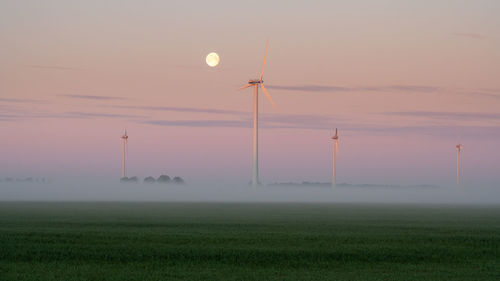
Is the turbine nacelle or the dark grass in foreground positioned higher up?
the turbine nacelle

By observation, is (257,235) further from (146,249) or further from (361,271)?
(361,271)

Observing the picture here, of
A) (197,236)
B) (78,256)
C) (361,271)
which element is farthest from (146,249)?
(361,271)

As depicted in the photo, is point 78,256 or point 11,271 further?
point 78,256

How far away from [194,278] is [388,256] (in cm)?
948

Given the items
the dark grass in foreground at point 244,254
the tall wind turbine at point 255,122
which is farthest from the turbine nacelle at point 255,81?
the dark grass in foreground at point 244,254

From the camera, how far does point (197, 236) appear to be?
3716 centimetres

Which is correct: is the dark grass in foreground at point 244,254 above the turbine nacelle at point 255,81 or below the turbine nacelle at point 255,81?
below

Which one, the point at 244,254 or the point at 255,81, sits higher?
the point at 255,81

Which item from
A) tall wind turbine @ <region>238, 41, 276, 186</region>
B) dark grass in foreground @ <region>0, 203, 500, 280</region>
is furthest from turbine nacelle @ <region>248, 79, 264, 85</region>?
dark grass in foreground @ <region>0, 203, 500, 280</region>

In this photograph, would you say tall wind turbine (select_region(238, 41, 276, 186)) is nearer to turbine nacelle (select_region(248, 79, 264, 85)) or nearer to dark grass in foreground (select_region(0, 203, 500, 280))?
turbine nacelle (select_region(248, 79, 264, 85))

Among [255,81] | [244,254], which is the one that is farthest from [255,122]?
[244,254]

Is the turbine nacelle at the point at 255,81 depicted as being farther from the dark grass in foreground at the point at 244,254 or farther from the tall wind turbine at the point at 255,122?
the dark grass in foreground at the point at 244,254

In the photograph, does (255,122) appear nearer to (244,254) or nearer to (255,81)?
(255,81)

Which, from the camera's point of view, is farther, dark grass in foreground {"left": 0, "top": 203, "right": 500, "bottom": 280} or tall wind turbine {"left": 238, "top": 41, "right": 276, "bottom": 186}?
tall wind turbine {"left": 238, "top": 41, "right": 276, "bottom": 186}
